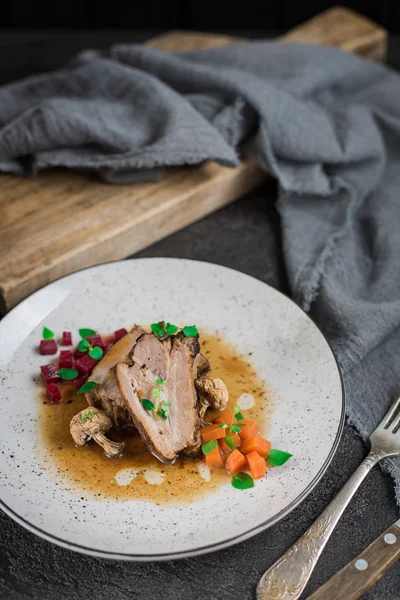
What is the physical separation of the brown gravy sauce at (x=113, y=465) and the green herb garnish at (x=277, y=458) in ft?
0.31

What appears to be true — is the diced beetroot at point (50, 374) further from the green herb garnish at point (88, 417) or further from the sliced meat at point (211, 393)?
the sliced meat at point (211, 393)

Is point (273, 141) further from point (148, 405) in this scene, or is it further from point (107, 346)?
point (148, 405)

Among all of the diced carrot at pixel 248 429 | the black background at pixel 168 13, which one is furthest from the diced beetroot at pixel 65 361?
the black background at pixel 168 13

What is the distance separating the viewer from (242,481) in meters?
1.44

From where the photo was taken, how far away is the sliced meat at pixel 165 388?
147 cm

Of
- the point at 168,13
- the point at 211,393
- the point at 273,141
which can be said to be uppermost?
the point at 273,141

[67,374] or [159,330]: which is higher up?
[159,330]

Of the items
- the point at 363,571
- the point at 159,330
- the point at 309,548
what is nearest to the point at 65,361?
the point at 159,330

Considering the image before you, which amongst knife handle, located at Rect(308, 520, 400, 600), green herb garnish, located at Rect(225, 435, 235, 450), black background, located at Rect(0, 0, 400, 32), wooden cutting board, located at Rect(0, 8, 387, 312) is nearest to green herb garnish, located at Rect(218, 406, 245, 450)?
green herb garnish, located at Rect(225, 435, 235, 450)

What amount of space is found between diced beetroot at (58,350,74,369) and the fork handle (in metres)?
0.69

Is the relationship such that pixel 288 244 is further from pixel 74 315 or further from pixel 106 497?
pixel 106 497

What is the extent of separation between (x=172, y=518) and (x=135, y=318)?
0.66 m

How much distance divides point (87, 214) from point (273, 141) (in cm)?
66

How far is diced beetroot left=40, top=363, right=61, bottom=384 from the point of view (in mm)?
1692
